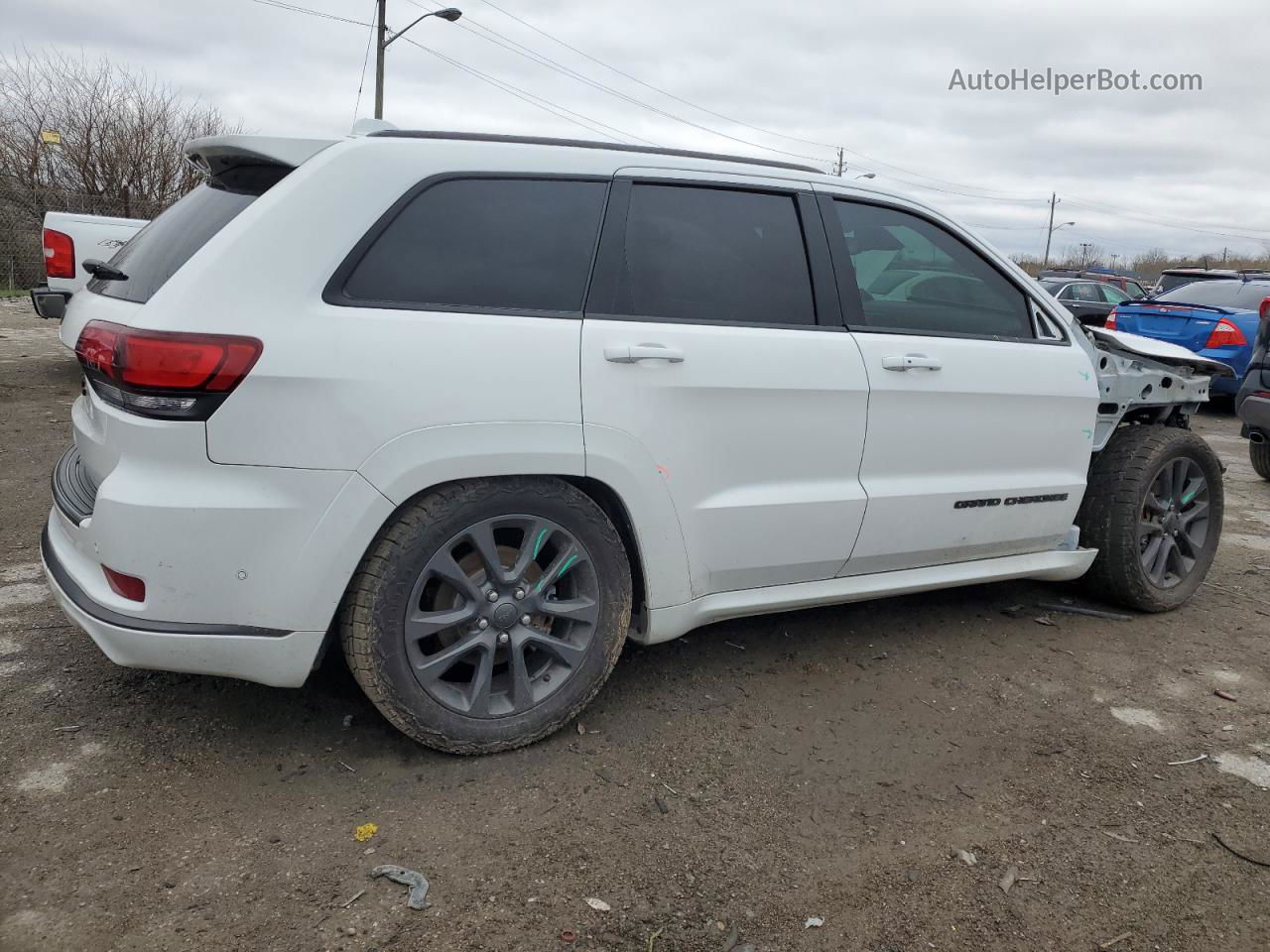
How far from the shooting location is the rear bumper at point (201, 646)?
2.46m

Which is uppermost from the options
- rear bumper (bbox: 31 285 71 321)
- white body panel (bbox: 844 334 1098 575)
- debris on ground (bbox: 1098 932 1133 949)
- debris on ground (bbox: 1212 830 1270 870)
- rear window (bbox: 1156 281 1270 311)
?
rear window (bbox: 1156 281 1270 311)

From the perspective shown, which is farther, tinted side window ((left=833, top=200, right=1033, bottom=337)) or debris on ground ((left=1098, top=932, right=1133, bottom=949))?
tinted side window ((left=833, top=200, right=1033, bottom=337))

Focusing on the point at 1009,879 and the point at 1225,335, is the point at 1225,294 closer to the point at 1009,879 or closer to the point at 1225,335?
the point at 1225,335

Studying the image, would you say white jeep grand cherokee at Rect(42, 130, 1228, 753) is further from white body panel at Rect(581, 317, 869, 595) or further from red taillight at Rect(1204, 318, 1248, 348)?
red taillight at Rect(1204, 318, 1248, 348)

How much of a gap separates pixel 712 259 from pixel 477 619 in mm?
1349

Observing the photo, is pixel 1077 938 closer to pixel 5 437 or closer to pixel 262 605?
pixel 262 605

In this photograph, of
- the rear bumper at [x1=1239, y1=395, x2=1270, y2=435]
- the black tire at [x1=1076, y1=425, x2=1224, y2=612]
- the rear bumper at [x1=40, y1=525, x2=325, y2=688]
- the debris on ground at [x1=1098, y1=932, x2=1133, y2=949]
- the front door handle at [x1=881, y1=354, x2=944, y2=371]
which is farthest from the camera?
the rear bumper at [x1=1239, y1=395, x2=1270, y2=435]

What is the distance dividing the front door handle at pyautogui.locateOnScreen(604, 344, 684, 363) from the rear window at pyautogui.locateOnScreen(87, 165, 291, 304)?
1024 millimetres

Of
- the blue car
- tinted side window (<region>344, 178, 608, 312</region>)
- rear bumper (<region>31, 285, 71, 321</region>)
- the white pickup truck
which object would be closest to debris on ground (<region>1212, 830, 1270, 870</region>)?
Result: tinted side window (<region>344, 178, 608, 312</region>)

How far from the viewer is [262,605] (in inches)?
97.7

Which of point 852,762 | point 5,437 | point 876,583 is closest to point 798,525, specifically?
point 876,583

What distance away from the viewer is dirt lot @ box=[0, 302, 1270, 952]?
221 cm

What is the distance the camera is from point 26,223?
57.9ft

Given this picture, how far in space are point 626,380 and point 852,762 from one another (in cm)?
134
